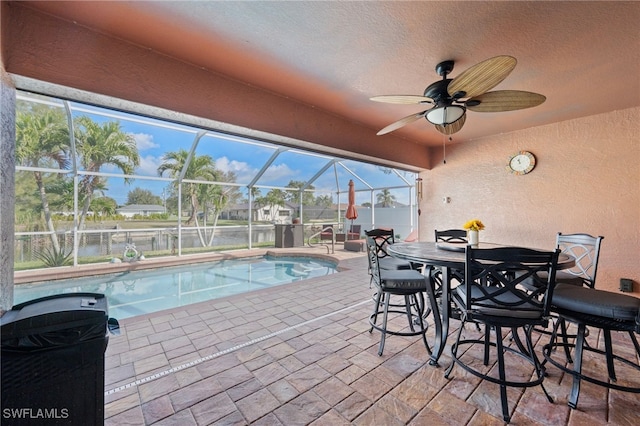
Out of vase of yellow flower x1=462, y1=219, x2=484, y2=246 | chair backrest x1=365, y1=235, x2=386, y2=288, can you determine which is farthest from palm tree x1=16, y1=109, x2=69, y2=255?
vase of yellow flower x1=462, y1=219, x2=484, y2=246

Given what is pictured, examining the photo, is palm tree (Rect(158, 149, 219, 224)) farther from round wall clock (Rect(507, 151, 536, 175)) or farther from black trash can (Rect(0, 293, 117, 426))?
round wall clock (Rect(507, 151, 536, 175))

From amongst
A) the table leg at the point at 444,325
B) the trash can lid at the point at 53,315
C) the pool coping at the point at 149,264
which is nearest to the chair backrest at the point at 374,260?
the table leg at the point at 444,325

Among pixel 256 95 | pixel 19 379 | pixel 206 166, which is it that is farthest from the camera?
pixel 206 166

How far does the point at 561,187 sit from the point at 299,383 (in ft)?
14.2

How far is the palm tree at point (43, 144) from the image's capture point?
17.0 feet

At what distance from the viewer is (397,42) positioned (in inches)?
78.1

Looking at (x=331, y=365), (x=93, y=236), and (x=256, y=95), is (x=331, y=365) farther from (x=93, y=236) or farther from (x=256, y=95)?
(x=93, y=236)

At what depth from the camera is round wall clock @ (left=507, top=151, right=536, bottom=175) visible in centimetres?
394

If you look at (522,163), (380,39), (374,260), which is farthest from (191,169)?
(522,163)

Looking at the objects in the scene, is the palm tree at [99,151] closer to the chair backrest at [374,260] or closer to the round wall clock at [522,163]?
the chair backrest at [374,260]

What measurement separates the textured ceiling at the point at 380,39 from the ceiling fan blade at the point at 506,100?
15.1 inches

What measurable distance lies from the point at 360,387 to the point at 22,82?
305 centimetres

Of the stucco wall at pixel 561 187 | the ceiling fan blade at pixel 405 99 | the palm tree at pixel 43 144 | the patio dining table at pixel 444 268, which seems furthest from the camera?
the palm tree at pixel 43 144

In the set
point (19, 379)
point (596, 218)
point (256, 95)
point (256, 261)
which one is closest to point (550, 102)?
point (596, 218)
